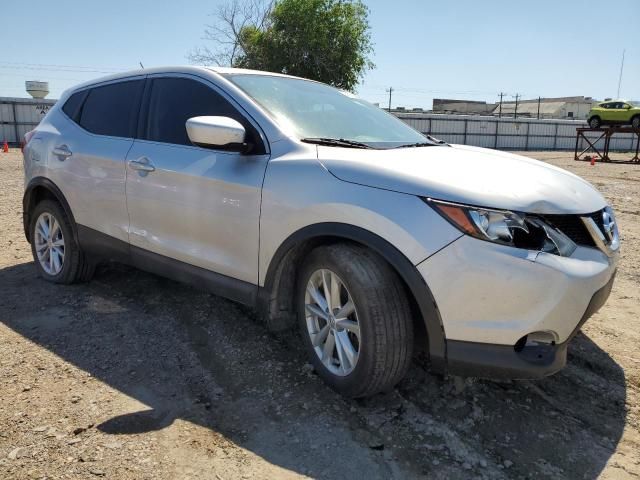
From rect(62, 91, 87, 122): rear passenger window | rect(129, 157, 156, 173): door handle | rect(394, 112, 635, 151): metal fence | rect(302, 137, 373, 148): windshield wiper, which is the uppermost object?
rect(62, 91, 87, 122): rear passenger window

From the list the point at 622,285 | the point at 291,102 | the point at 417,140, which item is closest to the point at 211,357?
the point at 291,102

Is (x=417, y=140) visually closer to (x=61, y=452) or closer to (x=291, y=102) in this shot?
(x=291, y=102)

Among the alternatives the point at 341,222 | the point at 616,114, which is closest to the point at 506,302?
the point at 341,222

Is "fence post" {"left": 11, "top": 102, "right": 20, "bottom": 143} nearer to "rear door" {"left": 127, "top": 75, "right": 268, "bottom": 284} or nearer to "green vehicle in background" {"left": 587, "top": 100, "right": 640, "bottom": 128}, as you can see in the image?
"rear door" {"left": 127, "top": 75, "right": 268, "bottom": 284}

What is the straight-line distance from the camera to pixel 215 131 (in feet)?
9.61

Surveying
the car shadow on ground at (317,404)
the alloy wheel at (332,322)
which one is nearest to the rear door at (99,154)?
the car shadow on ground at (317,404)

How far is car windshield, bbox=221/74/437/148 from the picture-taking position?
3231 millimetres

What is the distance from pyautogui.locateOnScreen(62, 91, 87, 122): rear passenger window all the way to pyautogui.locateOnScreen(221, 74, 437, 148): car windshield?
68.7 inches

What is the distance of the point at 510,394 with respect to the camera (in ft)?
9.72

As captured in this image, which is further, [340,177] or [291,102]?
[291,102]

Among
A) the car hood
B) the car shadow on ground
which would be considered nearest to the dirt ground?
the car shadow on ground

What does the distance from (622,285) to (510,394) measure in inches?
99.4

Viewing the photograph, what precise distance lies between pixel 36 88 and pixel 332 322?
117 ft

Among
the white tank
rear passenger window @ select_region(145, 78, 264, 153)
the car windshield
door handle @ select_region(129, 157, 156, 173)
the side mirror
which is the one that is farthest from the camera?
the white tank
